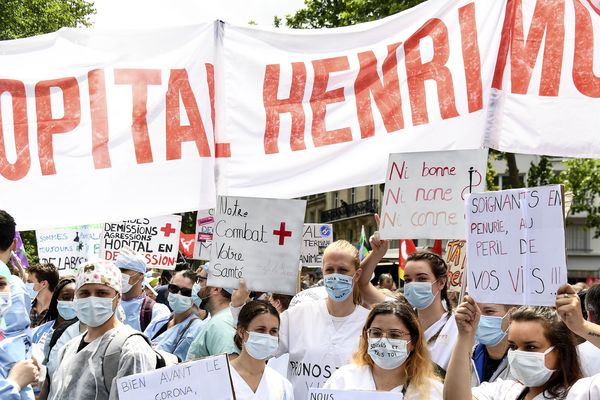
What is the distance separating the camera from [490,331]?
5.65 m

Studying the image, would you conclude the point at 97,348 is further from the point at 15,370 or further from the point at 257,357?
the point at 257,357

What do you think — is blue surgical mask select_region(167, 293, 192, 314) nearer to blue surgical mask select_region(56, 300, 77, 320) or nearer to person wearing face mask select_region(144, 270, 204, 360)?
person wearing face mask select_region(144, 270, 204, 360)

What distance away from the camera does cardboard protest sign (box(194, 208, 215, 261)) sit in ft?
34.0

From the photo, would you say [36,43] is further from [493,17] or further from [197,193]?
[493,17]

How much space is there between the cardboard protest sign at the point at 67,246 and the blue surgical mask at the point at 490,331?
30.0ft

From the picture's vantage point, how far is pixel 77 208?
6.19 meters

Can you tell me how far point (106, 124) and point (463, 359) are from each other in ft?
10.5

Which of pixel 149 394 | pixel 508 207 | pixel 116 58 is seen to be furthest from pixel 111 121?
pixel 508 207

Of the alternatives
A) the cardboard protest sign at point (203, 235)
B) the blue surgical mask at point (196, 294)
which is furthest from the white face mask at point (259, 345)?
the cardboard protest sign at point (203, 235)

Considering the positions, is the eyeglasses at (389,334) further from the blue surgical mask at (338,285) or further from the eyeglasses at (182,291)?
the eyeglasses at (182,291)

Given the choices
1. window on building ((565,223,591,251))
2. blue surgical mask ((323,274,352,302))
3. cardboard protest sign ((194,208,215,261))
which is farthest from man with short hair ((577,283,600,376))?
window on building ((565,223,591,251))

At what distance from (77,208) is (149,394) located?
82.7 inches

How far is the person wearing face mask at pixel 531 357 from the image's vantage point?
4074mm

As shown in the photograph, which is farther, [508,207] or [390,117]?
[390,117]
